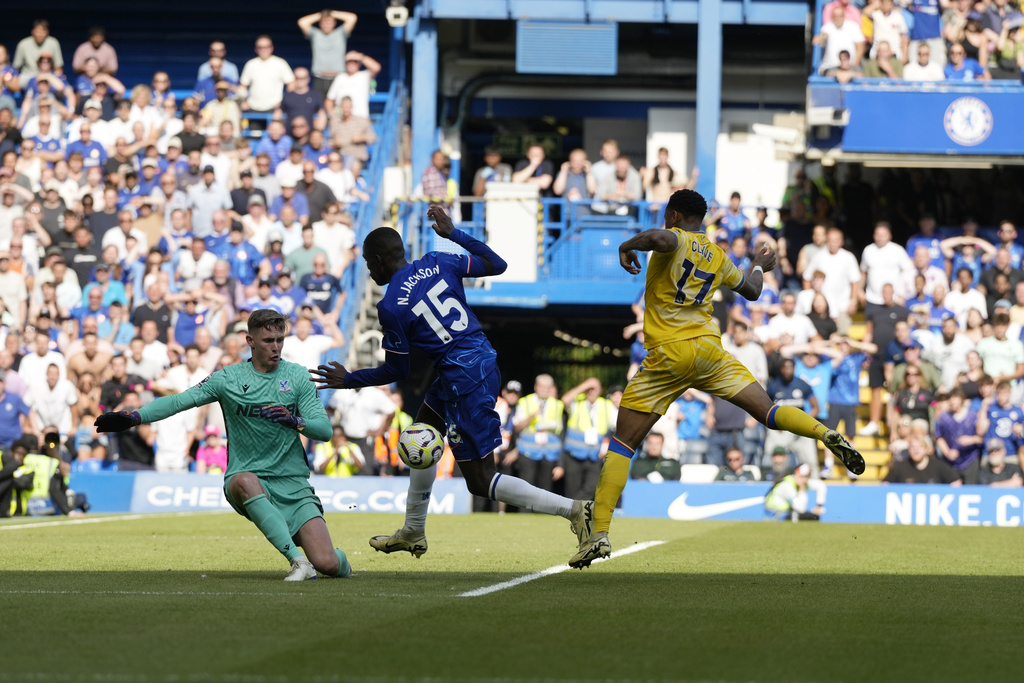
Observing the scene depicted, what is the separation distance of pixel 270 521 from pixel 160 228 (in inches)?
581

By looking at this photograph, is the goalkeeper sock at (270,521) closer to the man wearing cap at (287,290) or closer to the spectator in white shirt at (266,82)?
the man wearing cap at (287,290)

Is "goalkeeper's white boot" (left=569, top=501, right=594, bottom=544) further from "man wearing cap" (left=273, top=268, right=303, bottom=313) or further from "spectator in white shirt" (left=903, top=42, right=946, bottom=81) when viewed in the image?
"spectator in white shirt" (left=903, top=42, right=946, bottom=81)

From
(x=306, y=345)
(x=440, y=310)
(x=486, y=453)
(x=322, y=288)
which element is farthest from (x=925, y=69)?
(x=486, y=453)

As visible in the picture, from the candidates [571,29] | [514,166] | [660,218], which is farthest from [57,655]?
[514,166]

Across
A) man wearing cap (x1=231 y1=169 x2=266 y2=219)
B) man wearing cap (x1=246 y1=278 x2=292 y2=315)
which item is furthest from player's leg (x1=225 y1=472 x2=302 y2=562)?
man wearing cap (x1=231 y1=169 x2=266 y2=219)

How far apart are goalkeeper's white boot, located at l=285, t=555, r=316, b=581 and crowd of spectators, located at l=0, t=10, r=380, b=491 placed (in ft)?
35.1

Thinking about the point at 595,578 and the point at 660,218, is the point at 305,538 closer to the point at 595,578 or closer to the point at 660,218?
the point at 595,578

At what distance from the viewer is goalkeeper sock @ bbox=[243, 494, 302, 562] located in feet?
26.3

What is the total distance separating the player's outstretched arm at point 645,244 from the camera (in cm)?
802

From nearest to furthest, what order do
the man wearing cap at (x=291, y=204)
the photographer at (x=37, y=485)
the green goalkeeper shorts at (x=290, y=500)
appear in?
the green goalkeeper shorts at (x=290, y=500), the photographer at (x=37, y=485), the man wearing cap at (x=291, y=204)

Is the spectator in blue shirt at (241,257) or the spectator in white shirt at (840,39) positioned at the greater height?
the spectator in white shirt at (840,39)

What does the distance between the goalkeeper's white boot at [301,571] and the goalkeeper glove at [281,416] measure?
0.87 meters

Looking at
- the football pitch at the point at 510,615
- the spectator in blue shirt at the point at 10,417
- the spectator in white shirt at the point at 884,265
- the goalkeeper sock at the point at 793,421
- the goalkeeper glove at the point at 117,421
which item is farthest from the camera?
the spectator in white shirt at the point at 884,265

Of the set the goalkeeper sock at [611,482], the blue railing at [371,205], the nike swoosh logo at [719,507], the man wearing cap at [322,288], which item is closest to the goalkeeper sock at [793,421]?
the goalkeeper sock at [611,482]
